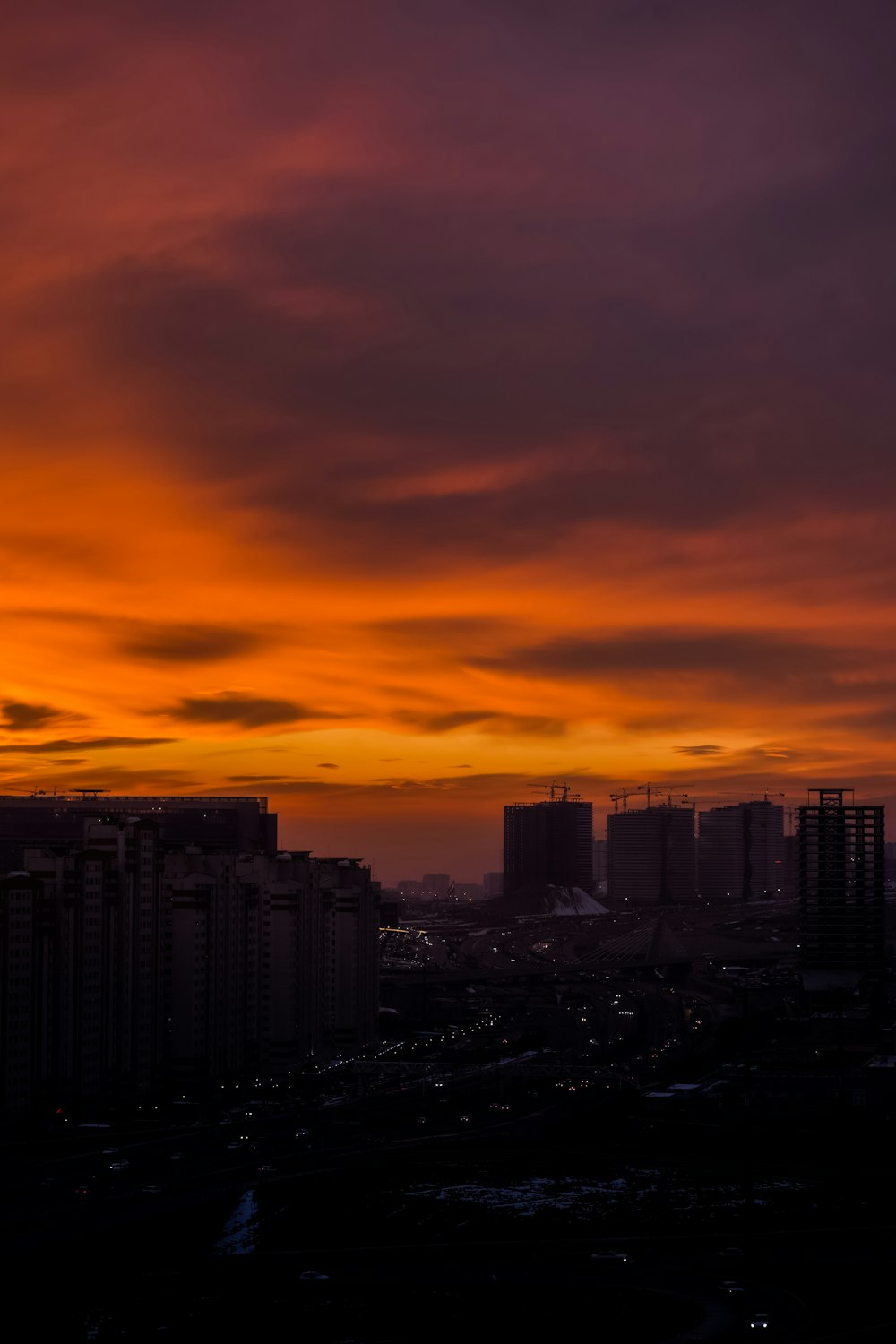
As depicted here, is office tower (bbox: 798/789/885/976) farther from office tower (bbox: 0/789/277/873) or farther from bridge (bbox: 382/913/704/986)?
office tower (bbox: 0/789/277/873)

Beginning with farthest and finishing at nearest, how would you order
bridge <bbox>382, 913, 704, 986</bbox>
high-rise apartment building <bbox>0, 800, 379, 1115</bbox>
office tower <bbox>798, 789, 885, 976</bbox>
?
bridge <bbox>382, 913, 704, 986</bbox>
office tower <bbox>798, 789, 885, 976</bbox>
high-rise apartment building <bbox>0, 800, 379, 1115</bbox>

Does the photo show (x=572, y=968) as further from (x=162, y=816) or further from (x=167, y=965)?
(x=167, y=965)

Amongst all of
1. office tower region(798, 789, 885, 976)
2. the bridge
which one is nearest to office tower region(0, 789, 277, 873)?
the bridge

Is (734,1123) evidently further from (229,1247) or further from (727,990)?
(727,990)

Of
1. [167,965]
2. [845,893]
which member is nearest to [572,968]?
[845,893]

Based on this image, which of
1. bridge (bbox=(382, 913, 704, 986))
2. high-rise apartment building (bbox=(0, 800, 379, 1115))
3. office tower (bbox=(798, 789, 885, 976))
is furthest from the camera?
bridge (bbox=(382, 913, 704, 986))

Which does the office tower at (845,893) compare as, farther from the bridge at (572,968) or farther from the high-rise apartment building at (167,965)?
the high-rise apartment building at (167,965)

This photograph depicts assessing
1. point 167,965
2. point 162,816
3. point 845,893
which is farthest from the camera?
point 162,816
